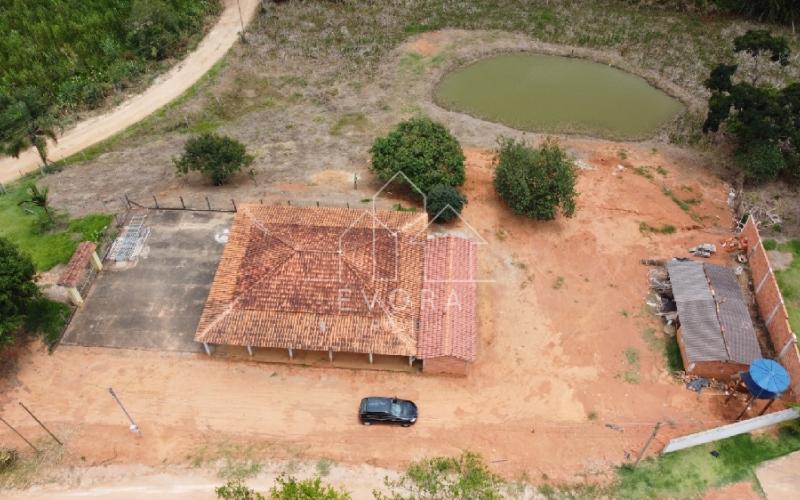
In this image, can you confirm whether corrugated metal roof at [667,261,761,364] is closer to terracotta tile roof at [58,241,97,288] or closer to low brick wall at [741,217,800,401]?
low brick wall at [741,217,800,401]

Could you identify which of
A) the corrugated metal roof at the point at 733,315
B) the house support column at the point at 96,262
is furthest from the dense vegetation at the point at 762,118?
the house support column at the point at 96,262

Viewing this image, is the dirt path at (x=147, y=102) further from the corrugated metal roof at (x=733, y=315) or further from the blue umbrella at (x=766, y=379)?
the blue umbrella at (x=766, y=379)

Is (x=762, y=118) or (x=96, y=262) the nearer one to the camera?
(x=96, y=262)

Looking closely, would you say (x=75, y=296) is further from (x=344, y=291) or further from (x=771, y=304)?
(x=771, y=304)

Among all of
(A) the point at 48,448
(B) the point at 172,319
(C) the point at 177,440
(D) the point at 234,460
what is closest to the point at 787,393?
(D) the point at 234,460

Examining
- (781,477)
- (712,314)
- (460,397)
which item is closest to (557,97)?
(712,314)

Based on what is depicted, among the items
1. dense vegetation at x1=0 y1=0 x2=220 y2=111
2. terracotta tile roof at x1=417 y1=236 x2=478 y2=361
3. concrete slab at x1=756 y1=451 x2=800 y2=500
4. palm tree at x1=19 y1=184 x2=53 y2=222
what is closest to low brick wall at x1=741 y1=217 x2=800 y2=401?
concrete slab at x1=756 y1=451 x2=800 y2=500

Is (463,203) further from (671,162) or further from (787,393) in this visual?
(787,393)
